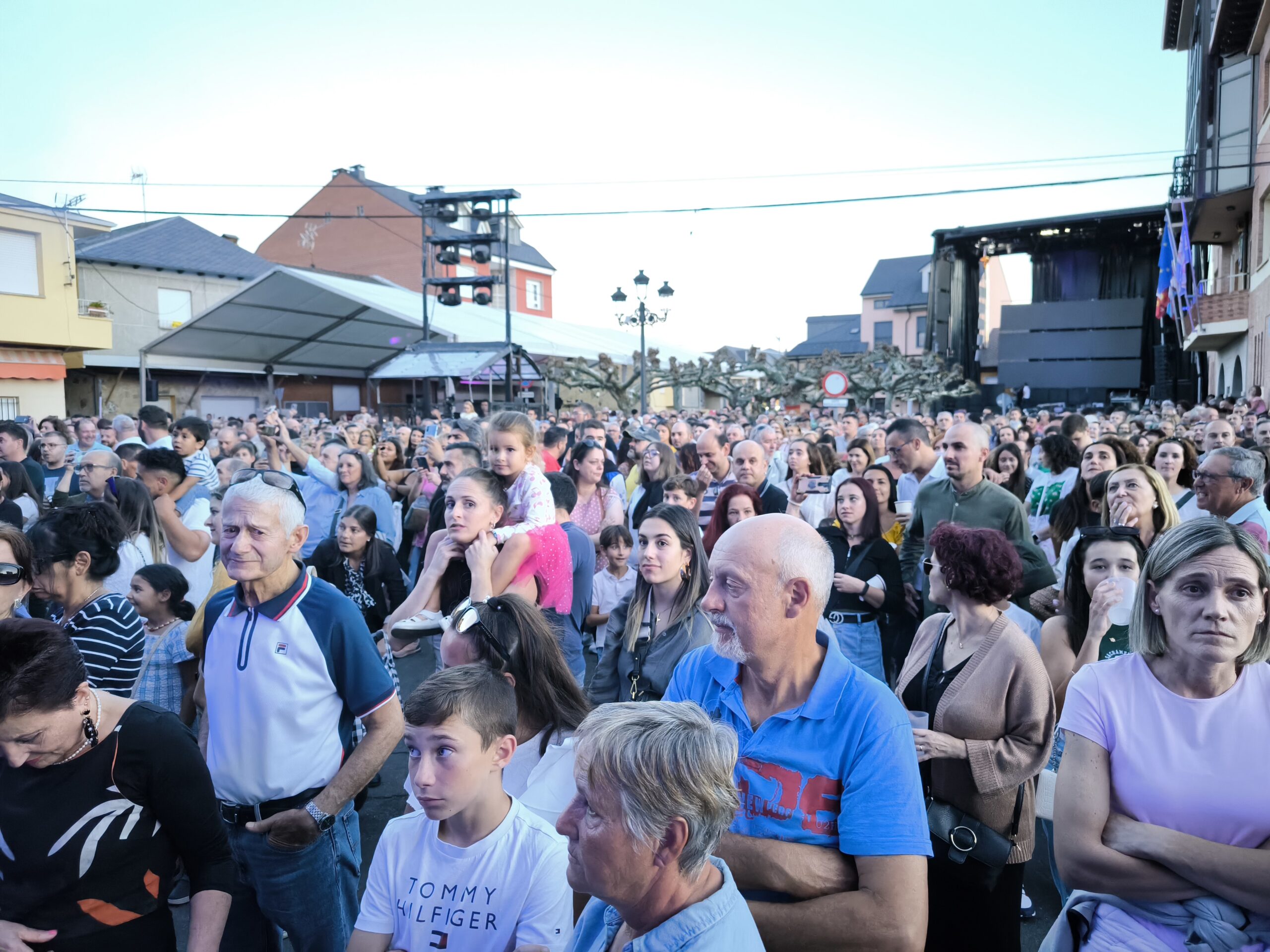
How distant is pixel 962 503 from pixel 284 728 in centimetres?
415

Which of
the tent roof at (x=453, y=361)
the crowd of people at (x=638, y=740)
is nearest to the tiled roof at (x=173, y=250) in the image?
the tent roof at (x=453, y=361)

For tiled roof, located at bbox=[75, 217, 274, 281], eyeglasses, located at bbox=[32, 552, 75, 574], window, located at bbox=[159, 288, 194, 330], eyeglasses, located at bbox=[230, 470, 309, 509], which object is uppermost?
tiled roof, located at bbox=[75, 217, 274, 281]

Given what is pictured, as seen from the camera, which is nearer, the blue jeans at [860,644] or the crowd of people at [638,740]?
the crowd of people at [638,740]

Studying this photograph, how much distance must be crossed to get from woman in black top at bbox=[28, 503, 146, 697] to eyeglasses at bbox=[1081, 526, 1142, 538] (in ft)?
12.8

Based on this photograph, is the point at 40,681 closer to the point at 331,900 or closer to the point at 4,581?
the point at 331,900

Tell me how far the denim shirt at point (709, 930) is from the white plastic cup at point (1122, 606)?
2.32 m

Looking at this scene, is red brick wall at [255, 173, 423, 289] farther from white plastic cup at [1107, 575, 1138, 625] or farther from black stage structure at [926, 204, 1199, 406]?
white plastic cup at [1107, 575, 1138, 625]

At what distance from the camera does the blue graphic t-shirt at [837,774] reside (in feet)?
5.65

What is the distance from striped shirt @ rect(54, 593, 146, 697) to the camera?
3.22 metres

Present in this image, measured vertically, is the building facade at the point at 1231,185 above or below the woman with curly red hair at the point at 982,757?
above

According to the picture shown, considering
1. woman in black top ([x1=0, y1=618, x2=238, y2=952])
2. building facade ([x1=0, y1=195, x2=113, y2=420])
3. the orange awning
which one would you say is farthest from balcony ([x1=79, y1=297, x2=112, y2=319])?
woman in black top ([x1=0, y1=618, x2=238, y2=952])

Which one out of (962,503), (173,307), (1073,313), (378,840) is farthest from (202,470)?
(1073,313)

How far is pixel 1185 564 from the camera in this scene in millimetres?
2215

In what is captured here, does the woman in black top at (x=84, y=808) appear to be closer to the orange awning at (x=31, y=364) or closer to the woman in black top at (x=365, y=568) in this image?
the woman in black top at (x=365, y=568)
